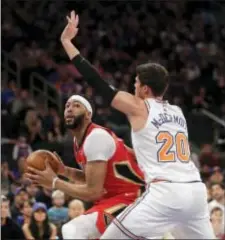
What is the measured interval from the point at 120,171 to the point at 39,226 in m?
4.01

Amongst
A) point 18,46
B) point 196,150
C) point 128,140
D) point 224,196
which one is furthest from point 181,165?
point 18,46

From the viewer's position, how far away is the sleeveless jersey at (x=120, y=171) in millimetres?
7434

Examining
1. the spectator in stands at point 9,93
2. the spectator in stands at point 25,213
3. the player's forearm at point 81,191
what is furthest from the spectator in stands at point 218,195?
the player's forearm at point 81,191

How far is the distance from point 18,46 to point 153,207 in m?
12.4

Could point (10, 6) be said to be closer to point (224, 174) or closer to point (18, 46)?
point (18, 46)

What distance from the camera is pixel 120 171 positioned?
745cm

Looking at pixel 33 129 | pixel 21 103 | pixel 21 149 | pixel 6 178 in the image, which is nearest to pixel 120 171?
pixel 6 178

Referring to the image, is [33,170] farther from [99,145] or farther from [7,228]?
[7,228]

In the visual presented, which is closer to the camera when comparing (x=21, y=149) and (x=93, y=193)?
(x=93, y=193)

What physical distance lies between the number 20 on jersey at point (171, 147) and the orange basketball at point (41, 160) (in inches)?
41.5

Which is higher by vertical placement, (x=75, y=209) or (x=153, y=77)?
(x=153, y=77)

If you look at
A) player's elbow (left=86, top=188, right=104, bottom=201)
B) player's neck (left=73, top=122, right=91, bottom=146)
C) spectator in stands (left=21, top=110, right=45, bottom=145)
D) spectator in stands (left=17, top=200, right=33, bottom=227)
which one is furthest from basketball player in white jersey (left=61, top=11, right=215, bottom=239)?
spectator in stands (left=21, top=110, right=45, bottom=145)

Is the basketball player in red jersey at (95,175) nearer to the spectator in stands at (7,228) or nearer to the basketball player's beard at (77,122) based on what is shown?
the basketball player's beard at (77,122)

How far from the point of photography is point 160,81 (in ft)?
22.9
